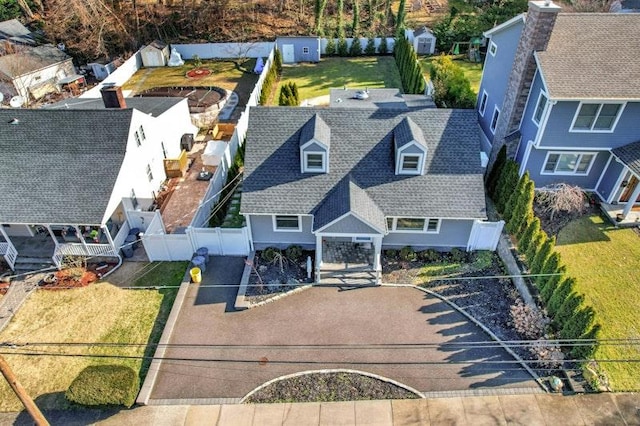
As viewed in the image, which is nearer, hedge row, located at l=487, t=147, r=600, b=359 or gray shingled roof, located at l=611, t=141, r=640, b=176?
hedge row, located at l=487, t=147, r=600, b=359

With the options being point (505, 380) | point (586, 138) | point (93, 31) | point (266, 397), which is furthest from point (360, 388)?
point (93, 31)

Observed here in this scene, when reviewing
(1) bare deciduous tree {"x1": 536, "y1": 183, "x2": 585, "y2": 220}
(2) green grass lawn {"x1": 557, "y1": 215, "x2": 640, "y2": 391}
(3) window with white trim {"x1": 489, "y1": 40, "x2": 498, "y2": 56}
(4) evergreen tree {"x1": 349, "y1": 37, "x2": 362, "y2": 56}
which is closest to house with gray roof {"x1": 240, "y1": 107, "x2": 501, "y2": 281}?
(2) green grass lawn {"x1": 557, "y1": 215, "x2": 640, "y2": 391}

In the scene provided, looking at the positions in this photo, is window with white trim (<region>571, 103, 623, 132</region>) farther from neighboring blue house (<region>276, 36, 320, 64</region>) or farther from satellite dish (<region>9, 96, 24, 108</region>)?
satellite dish (<region>9, 96, 24, 108</region>)

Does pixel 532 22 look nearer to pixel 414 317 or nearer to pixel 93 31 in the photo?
pixel 414 317

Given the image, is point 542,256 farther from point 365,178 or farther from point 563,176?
point 365,178

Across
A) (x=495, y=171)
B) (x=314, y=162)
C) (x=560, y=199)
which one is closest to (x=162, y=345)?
(x=314, y=162)

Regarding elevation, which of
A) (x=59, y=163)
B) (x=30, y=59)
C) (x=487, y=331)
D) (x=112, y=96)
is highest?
(x=112, y=96)
